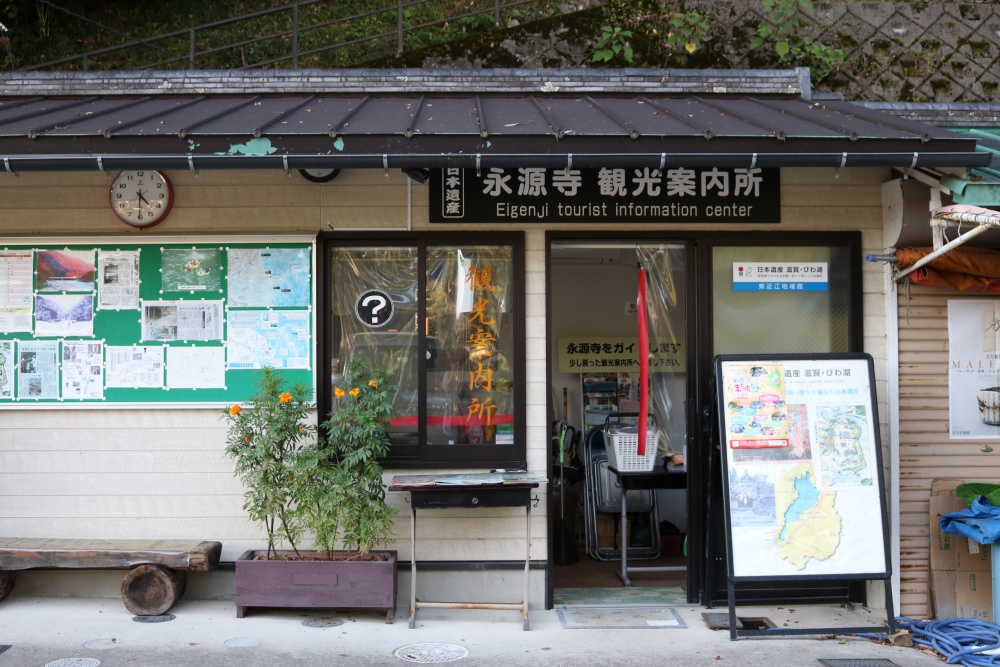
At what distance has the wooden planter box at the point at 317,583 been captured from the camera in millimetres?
4824

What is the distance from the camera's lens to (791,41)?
9250mm

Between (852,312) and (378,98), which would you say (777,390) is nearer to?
(852,312)

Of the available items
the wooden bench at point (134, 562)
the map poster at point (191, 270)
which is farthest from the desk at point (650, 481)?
the map poster at point (191, 270)

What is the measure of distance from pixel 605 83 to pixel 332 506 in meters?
3.90

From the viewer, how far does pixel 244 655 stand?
14.2ft

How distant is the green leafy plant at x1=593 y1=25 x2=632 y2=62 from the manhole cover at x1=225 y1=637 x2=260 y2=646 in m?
7.65

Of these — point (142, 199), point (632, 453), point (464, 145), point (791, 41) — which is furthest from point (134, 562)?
point (791, 41)

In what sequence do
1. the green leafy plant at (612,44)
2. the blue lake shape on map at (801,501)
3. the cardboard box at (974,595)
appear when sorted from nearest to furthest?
the blue lake shape on map at (801,501) < the cardboard box at (974,595) < the green leafy plant at (612,44)

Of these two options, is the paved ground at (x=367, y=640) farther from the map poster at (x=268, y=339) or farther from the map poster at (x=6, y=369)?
the map poster at (x=268, y=339)

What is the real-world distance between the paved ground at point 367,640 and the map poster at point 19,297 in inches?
80.8

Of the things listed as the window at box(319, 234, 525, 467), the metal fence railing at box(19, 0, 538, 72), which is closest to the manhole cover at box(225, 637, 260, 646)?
the window at box(319, 234, 525, 467)

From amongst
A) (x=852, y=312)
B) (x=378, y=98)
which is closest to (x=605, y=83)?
(x=378, y=98)

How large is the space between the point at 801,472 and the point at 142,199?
524 centimetres

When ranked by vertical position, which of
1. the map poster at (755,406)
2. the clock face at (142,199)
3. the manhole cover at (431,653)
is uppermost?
the clock face at (142,199)
